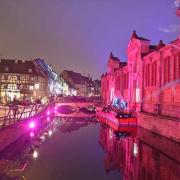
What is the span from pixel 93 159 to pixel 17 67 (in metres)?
68.6

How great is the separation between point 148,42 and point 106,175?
104 feet

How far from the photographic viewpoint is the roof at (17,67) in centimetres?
8881

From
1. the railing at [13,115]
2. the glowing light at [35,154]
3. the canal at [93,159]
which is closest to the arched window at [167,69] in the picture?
the canal at [93,159]

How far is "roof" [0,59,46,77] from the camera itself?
88812mm

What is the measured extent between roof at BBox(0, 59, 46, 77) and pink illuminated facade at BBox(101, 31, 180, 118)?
35374 mm

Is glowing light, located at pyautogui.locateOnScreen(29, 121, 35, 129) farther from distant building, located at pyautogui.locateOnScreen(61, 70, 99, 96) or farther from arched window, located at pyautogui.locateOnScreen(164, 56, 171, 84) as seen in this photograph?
distant building, located at pyautogui.locateOnScreen(61, 70, 99, 96)

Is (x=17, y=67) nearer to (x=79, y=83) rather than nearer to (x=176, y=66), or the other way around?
(x=176, y=66)

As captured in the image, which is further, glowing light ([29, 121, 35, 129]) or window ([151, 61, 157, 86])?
window ([151, 61, 157, 86])

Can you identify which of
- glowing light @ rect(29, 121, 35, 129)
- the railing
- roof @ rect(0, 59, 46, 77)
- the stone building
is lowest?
glowing light @ rect(29, 121, 35, 129)

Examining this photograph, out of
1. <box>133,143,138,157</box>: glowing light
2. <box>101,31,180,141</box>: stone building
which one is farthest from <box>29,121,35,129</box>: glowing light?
<box>133,143,138,157</box>: glowing light

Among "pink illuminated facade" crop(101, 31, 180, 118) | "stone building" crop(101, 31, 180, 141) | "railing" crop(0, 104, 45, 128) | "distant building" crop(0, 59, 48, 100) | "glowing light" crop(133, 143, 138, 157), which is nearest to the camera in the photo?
"railing" crop(0, 104, 45, 128)

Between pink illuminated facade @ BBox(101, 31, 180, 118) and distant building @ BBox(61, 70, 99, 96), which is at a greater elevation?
distant building @ BBox(61, 70, 99, 96)

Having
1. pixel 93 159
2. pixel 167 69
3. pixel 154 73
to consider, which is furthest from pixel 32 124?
pixel 167 69

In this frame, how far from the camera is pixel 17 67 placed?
90500 mm
